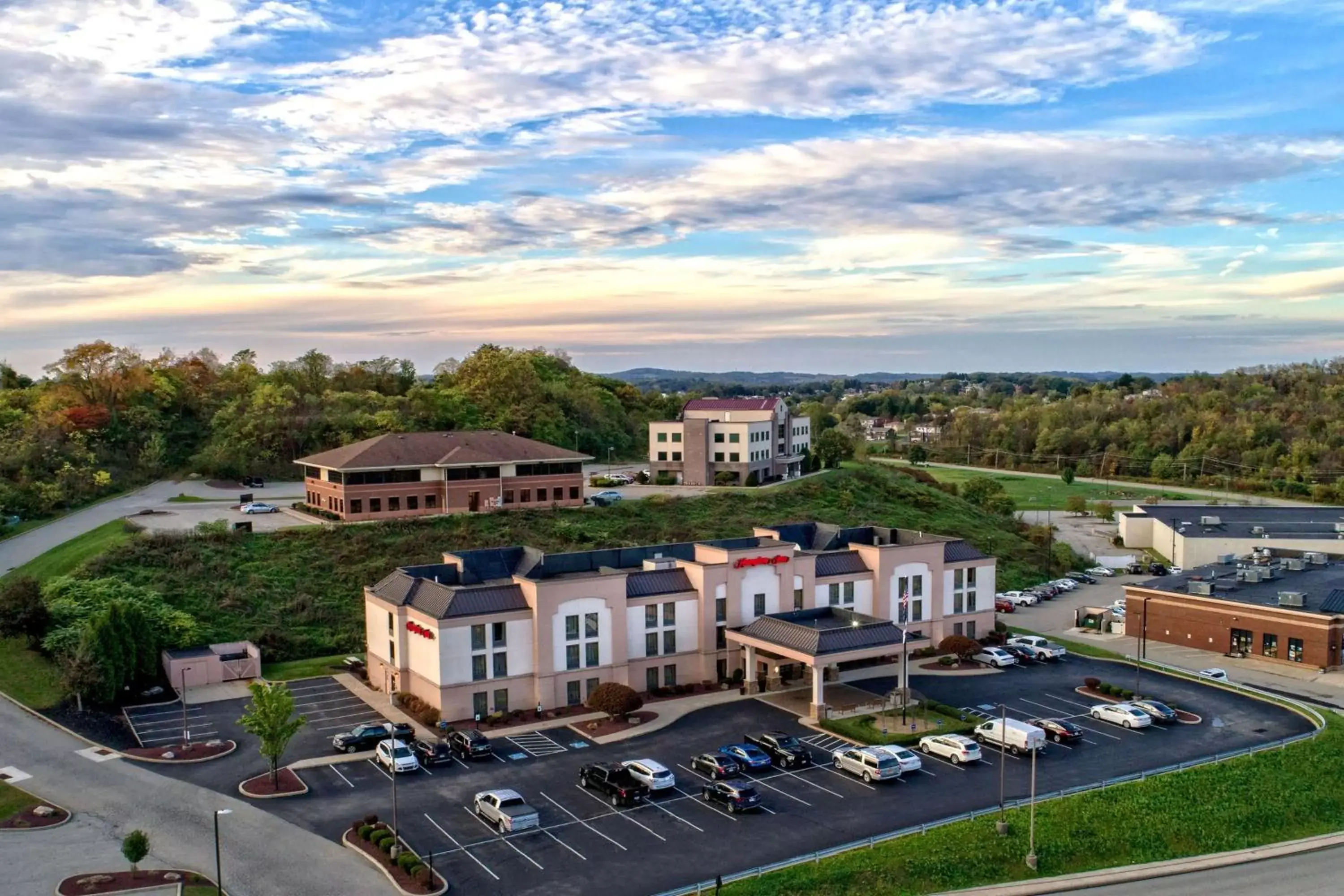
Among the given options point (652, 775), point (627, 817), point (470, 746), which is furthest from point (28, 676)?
point (627, 817)

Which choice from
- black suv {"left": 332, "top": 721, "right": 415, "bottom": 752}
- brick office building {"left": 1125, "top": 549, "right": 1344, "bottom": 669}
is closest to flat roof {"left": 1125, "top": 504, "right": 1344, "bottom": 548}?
brick office building {"left": 1125, "top": 549, "right": 1344, "bottom": 669}

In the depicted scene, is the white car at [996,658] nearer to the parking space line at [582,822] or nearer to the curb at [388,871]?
the parking space line at [582,822]

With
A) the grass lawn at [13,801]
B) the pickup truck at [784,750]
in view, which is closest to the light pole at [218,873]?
the grass lawn at [13,801]

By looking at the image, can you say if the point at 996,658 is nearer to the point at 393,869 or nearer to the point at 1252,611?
the point at 1252,611

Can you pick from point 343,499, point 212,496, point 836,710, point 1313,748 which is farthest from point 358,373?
point 1313,748

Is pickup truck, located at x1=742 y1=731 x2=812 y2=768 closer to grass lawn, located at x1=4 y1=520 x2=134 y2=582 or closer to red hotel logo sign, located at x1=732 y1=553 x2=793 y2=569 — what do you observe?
red hotel logo sign, located at x1=732 y1=553 x2=793 y2=569

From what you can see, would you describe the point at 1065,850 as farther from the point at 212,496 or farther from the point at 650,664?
the point at 212,496
